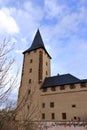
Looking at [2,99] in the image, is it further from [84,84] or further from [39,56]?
[39,56]

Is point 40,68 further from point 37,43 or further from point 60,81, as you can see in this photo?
point 37,43

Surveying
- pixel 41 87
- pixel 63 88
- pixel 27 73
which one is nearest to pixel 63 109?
pixel 63 88

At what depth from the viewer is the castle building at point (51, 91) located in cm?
2767

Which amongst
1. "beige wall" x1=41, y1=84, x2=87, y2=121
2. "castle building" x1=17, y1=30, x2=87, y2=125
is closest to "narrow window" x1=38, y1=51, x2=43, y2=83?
"castle building" x1=17, y1=30, x2=87, y2=125

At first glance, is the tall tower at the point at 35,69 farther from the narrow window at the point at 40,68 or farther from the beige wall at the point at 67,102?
the beige wall at the point at 67,102

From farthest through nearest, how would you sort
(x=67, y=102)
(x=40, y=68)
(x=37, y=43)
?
(x=37, y=43) < (x=40, y=68) < (x=67, y=102)

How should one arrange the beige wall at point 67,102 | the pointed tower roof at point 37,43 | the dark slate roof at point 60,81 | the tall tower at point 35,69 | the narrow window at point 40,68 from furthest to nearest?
the pointed tower roof at point 37,43 → the narrow window at point 40,68 → the tall tower at point 35,69 → the dark slate roof at point 60,81 → the beige wall at point 67,102

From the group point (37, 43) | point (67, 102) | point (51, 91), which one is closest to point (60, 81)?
point (51, 91)

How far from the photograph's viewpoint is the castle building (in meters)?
27.7

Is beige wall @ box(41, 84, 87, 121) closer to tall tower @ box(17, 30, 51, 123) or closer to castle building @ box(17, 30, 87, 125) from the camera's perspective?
castle building @ box(17, 30, 87, 125)

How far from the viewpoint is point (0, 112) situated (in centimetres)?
431

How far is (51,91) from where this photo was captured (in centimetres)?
3075

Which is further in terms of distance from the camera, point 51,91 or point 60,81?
point 60,81

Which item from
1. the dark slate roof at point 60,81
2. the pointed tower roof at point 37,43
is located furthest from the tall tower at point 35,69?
the dark slate roof at point 60,81
